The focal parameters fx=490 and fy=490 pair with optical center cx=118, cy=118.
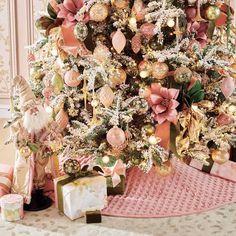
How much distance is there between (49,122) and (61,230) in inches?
19.5

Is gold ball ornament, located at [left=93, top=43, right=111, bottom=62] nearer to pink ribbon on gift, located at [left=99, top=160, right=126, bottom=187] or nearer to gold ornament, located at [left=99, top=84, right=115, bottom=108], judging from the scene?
gold ornament, located at [left=99, top=84, right=115, bottom=108]

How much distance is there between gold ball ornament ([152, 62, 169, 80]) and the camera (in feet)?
7.40

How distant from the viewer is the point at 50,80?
8.32 feet

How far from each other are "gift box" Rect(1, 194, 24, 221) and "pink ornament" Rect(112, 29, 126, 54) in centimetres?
80

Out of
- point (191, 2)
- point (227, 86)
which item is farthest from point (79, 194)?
point (191, 2)

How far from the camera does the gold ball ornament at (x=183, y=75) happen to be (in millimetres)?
2254

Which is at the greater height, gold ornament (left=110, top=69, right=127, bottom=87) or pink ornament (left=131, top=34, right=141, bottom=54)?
pink ornament (left=131, top=34, right=141, bottom=54)

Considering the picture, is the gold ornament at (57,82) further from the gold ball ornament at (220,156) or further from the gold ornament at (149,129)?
the gold ball ornament at (220,156)

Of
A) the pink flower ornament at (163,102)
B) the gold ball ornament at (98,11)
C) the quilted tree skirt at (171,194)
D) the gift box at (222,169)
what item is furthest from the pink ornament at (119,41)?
the gift box at (222,169)

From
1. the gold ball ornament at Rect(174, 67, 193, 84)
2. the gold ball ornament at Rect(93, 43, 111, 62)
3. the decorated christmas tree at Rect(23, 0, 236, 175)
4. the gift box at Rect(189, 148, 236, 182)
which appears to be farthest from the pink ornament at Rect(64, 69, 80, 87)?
the gift box at Rect(189, 148, 236, 182)

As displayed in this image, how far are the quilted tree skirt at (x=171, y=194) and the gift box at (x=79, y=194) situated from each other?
94mm

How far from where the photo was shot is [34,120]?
7.18ft

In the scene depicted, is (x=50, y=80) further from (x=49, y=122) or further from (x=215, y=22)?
(x=215, y=22)

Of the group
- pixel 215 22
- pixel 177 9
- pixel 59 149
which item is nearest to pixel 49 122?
pixel 59 149
